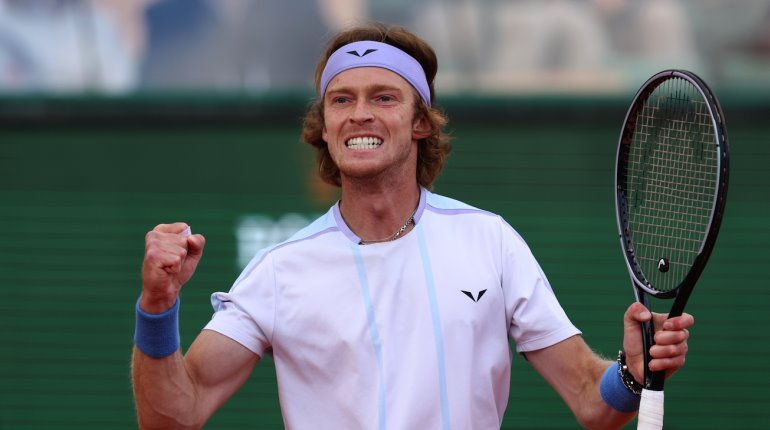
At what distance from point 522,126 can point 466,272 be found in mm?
4918

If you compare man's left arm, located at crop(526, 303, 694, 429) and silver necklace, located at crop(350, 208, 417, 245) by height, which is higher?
silver necklace, located at crop(350, 208, 417, 245)

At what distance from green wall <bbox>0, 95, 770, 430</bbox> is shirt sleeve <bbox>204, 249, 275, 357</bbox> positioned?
A: 4689 mm

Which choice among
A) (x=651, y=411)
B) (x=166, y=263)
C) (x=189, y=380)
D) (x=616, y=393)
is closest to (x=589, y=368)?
(x=616, y=393)

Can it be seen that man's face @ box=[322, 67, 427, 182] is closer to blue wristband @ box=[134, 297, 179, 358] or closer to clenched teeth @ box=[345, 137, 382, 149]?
clenched teeth @ box=[345, 137, 382, 149]

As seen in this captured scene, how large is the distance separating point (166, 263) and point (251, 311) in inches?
17.8

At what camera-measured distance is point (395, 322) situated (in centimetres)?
411

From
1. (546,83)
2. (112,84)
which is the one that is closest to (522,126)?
(546,83)

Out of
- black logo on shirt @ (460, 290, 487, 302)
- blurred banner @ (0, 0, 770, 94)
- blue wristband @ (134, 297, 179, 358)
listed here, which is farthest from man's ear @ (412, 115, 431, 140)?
blurred banner @ (0, 0, 770, 94)

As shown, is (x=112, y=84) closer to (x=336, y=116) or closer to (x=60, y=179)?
(x=60, y=179)

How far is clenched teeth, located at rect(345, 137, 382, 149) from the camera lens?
425 centimetres

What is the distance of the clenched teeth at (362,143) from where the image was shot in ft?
13.9

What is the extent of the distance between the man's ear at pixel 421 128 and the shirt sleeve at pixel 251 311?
2.24 ft

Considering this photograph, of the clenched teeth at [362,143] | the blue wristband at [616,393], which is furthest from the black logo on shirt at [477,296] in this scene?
the clenched teeth at [362,143]

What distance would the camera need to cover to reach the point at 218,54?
8859 mm
